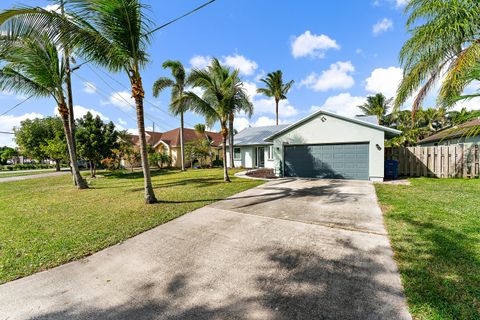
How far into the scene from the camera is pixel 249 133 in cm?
2255

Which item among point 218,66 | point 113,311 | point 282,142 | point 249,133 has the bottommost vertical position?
point 113,311

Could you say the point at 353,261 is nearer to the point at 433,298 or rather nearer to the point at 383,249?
the point at 383,249

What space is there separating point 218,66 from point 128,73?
6.19 metres

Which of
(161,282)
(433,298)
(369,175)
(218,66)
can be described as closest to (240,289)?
(161,282)

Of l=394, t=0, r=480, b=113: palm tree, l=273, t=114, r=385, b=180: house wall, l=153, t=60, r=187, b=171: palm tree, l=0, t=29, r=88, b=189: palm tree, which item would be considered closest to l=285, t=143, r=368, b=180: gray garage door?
l=273, t=114, r=385, b=180: house wall

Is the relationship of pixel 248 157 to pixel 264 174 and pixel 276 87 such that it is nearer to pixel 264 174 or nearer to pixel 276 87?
pixel 264 174

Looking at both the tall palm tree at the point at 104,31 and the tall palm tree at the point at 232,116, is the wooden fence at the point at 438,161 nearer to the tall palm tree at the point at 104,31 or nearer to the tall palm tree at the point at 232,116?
the tall palm tree at the point at 232,116

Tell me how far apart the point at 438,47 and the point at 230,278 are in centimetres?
775

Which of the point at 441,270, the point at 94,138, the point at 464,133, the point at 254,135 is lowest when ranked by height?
the point at 441,270

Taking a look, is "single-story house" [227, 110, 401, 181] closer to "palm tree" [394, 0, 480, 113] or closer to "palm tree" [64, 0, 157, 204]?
"palm tree" [394, 0, 480, 113]

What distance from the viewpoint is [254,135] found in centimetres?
2136

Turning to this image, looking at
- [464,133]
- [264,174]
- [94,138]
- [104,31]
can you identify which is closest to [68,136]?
[104,31]

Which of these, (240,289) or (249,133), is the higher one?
(249,133)

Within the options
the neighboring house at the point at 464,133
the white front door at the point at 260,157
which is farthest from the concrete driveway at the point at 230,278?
the white front door at the point at 260,157
